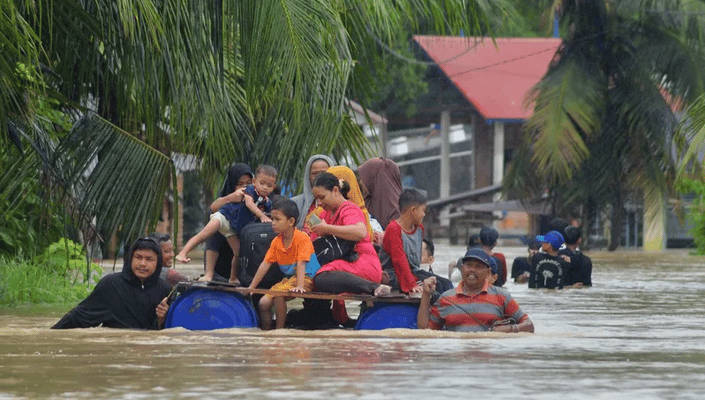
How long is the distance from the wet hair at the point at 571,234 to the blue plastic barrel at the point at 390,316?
1043cm

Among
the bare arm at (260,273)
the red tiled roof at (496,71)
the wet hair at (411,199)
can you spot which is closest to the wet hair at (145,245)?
the bare arm at (260,273)

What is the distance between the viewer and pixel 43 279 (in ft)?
58.9

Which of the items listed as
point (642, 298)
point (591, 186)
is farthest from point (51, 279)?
point (591, 186)

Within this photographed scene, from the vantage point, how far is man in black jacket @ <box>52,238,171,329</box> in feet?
42.0

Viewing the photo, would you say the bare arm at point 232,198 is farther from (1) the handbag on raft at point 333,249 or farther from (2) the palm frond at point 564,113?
(2) the palm frond at point 564,113

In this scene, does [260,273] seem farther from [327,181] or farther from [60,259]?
[60,259]

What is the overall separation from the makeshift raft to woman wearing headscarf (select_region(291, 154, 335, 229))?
80 cm

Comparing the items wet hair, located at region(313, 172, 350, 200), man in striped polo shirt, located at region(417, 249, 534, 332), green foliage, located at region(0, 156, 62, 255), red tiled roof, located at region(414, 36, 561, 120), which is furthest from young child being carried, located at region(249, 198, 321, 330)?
red tiled roof, located at region(414, 36, 561, 120)

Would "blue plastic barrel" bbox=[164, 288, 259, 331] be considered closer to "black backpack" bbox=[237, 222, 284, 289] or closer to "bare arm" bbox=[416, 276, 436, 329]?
"black backpack" bbox=[237, 222, 284, 289]

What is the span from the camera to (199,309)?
12773mm

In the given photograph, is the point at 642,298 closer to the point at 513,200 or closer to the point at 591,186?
the point at 591,186

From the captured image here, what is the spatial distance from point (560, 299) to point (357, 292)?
7.78m

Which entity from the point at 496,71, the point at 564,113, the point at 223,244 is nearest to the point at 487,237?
the point at 223,244

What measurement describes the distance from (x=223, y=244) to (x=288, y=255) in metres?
1.34
